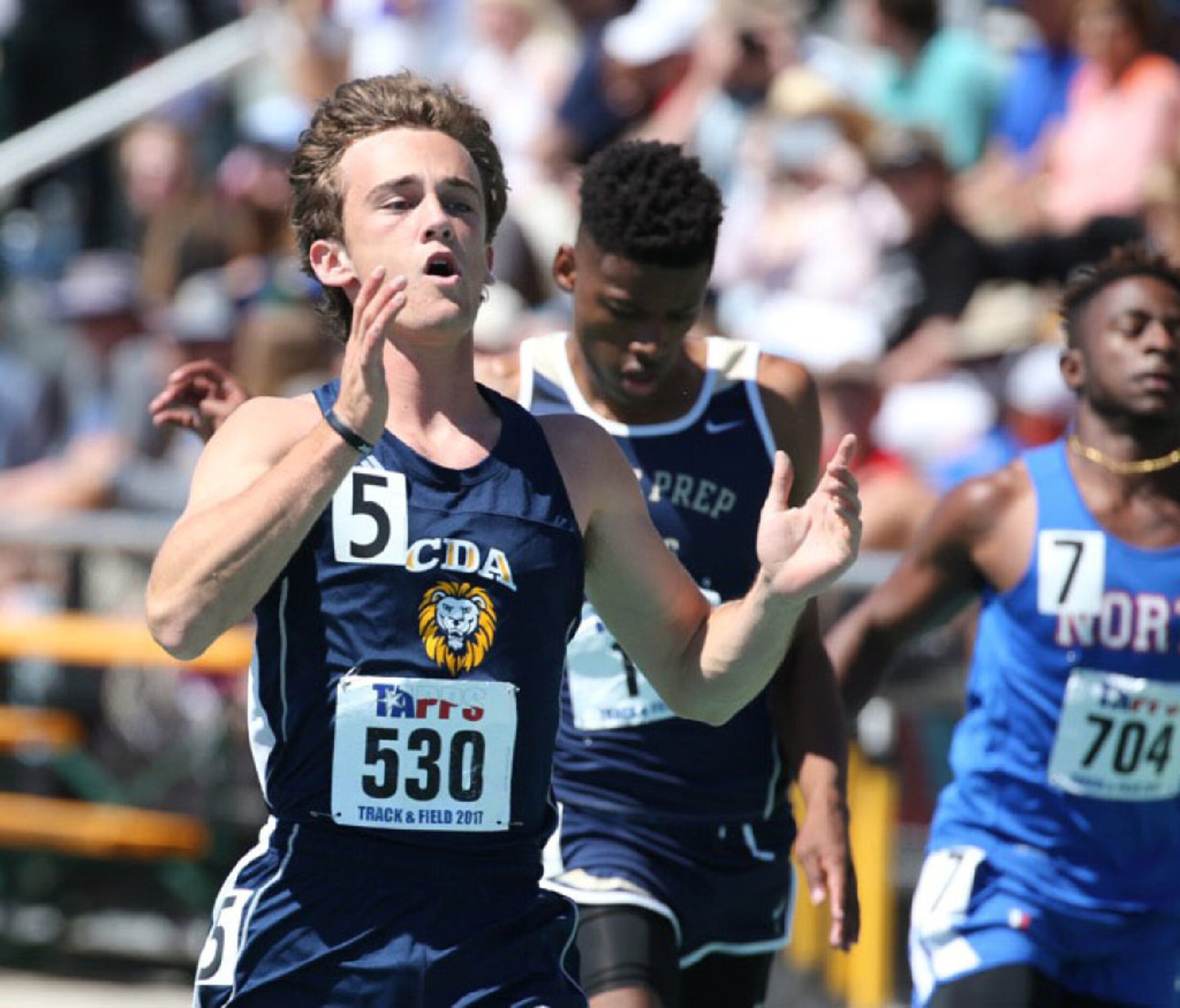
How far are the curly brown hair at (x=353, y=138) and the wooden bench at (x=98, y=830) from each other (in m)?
5.14

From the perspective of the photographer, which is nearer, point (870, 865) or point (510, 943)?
point (510, 943)

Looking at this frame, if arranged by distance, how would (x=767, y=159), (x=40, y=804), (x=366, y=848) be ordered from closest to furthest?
(x=366, y=848)
(x=40, y=804)
(x=767, y=159)

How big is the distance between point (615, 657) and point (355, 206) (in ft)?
5.25

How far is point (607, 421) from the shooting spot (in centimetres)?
506

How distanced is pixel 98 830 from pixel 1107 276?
16.2ft

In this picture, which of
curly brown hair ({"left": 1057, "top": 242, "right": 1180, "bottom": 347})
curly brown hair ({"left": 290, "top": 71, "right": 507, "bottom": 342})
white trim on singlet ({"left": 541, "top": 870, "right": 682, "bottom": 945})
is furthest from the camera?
curly brown hair ({"left": 1057, "top": 242, "right": 1180, "bottom": 347})

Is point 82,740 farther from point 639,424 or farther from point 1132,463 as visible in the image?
point 1132,463

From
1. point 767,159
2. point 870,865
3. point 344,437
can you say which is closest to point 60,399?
point 767,159

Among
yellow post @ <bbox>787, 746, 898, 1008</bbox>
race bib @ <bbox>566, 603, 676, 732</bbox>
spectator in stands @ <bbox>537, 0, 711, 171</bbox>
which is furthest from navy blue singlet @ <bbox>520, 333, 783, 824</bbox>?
spectator in stands @ <bbox>537, 0, 711, 171</bbox>

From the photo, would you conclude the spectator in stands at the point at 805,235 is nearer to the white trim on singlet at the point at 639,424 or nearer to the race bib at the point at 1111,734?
the white trim on singlet at the point at 639,424

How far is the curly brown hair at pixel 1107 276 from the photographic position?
536 centimetres

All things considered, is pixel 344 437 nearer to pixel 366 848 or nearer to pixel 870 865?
pixel 366 848

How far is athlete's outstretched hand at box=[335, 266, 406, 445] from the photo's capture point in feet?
10.8

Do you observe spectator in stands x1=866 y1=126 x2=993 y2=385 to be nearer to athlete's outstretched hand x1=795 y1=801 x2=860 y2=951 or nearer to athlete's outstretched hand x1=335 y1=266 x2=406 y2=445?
athlete's outstretched hand x1=795 y1=801 x2=860 y2=951
